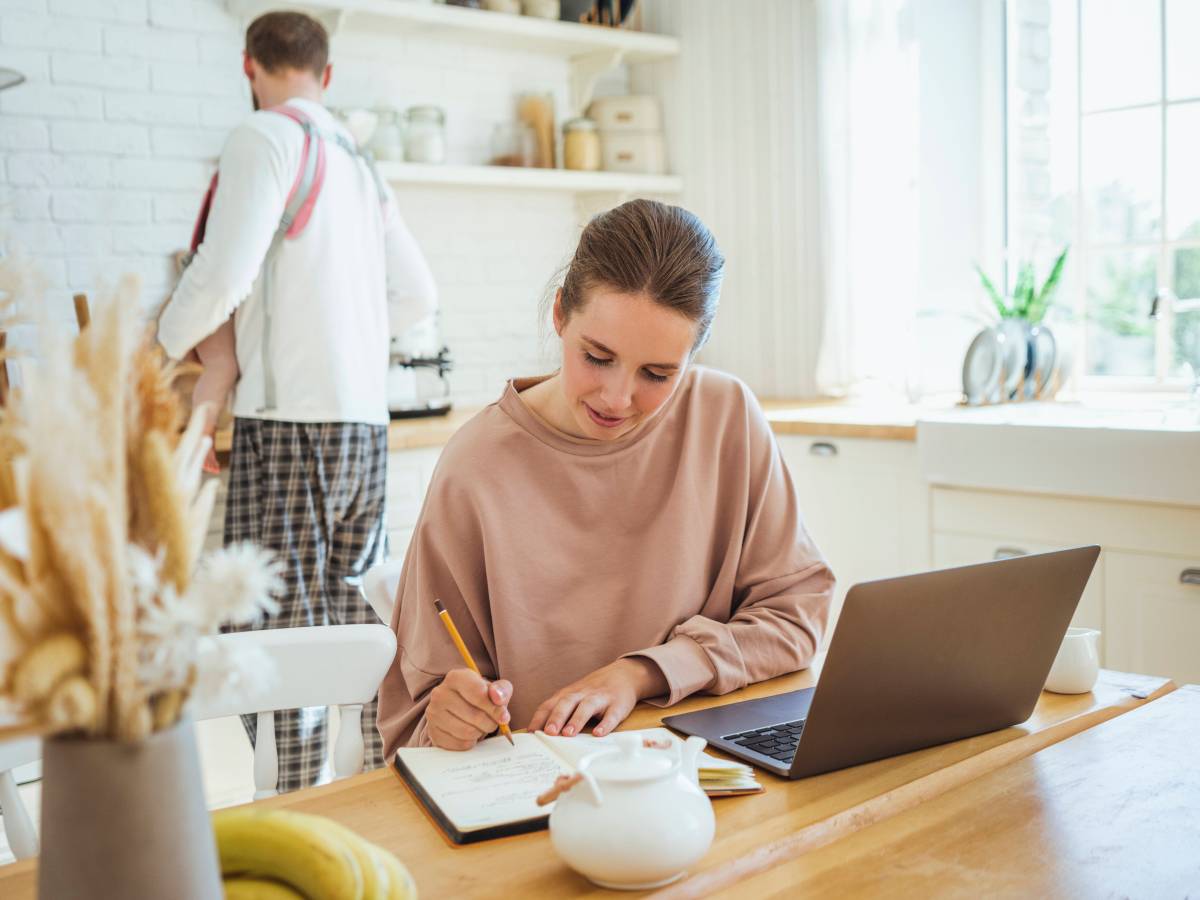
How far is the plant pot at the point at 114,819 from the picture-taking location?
54cm

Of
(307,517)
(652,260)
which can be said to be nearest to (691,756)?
(652,260)

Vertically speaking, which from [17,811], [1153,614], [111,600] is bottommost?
[1153,614]

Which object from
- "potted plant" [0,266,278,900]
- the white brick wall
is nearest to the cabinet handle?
the white brick wall

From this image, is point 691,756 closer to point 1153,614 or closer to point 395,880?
point 395,880

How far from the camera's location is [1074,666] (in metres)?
1.23

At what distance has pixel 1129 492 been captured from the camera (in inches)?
95.3

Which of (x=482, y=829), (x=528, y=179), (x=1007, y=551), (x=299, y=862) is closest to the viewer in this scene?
(x=299, y=862)

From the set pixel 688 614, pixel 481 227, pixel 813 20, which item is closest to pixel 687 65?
pixel 813 20

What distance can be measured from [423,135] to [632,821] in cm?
294

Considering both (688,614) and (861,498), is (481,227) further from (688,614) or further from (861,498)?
(688,614)

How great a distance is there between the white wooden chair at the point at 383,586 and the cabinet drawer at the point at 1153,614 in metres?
1.69

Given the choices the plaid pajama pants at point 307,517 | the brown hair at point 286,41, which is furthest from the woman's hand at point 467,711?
the brown hair at point 286,41

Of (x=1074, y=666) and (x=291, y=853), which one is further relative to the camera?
(x=1074, y=666)

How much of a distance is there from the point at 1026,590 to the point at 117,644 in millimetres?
811
